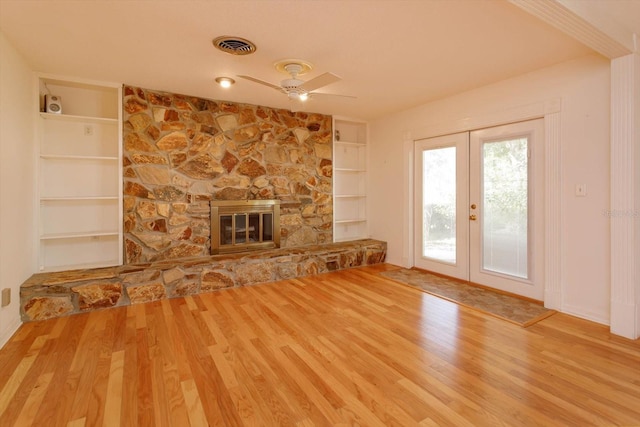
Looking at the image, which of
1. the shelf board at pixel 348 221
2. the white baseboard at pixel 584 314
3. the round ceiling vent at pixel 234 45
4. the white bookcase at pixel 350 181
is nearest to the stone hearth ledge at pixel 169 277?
the shelf board at pixel 348 221

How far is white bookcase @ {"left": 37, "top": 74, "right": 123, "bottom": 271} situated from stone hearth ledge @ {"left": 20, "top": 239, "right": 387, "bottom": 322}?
42 cm

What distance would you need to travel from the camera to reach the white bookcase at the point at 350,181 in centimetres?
547

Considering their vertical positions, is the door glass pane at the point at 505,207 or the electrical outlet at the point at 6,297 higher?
the door glass pane at the point at 505,207

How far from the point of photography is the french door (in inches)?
131

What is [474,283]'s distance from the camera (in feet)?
12.8

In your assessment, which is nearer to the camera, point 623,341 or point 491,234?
point 623,341

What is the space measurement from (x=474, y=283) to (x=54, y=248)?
198 inches

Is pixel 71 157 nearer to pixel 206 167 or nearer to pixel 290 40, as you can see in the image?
pixel 206 167

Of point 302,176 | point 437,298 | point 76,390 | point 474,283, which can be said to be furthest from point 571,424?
point 302,176

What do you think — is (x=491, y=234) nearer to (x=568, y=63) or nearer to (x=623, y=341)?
(x=623, y=341)

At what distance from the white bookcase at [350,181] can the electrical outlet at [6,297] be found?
400 centimetres

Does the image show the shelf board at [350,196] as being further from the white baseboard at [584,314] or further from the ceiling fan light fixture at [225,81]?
the white baseboard at [584,314]

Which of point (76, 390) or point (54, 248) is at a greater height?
point (54, 248)

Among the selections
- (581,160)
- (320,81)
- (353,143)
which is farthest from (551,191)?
(353,143)
